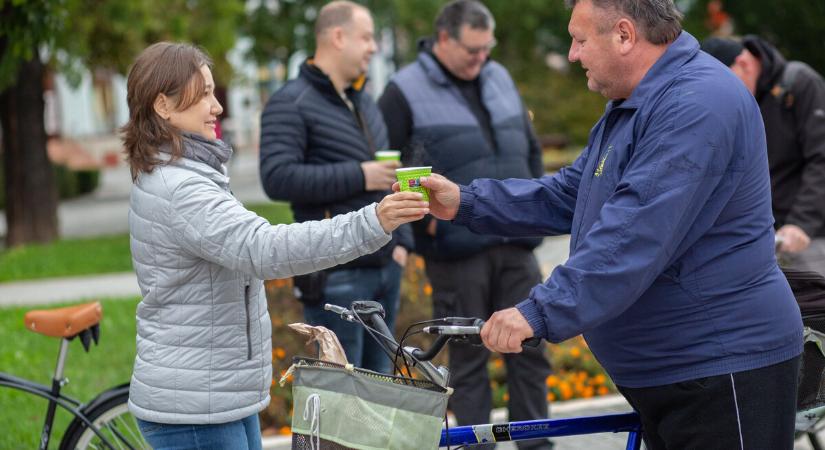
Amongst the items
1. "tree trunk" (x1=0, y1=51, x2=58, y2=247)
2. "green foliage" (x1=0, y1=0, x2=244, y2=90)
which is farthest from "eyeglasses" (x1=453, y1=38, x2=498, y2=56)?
"tree trunk" (x1=0, y1=51, x2=58, y2=247)

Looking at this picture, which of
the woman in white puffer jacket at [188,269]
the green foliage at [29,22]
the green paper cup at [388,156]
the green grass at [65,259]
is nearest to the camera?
the woman in white puffer jacket at [188,269]

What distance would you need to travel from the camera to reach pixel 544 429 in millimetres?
3158

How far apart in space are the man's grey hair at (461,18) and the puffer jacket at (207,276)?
225 centimetres

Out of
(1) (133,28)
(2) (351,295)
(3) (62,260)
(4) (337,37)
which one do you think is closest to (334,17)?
(4) (337,37)

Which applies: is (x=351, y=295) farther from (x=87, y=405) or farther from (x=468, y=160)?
(x=87, y=405)

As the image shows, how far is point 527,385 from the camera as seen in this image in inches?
204

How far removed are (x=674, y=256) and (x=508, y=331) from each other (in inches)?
18.9

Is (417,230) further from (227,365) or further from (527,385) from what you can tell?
(227,365)

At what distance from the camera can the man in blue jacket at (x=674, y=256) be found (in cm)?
266

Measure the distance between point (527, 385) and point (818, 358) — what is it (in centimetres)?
202

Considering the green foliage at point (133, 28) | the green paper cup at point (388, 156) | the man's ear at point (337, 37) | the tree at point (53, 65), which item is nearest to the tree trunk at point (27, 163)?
the tree at point (53, 65)

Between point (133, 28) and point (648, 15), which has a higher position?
point (648, 15)

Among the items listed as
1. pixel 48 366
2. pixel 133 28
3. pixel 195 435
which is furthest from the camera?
pixel 133 28

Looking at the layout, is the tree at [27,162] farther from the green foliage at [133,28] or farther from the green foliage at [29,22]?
the green foliage at [29,22]
